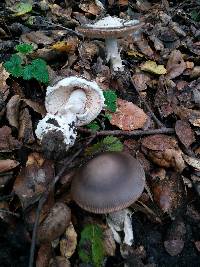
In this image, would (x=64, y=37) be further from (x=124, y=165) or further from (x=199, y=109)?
(x=124, y=165)

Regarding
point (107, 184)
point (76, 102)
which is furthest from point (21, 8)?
point (107, 184)

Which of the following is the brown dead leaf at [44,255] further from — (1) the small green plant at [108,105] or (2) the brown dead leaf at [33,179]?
(1) the small green plant at [108,105]

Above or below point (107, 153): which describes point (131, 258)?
below

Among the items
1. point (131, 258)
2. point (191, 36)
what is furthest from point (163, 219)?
point (191, 36)

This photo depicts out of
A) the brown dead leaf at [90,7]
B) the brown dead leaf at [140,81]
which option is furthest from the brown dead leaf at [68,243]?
the brown dead leaf at [90,7]

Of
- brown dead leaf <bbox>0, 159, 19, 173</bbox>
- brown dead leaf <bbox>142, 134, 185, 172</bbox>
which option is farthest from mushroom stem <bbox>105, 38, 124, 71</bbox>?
brown dead leaf <bbox>0, 159, 19, 173</bbox>
